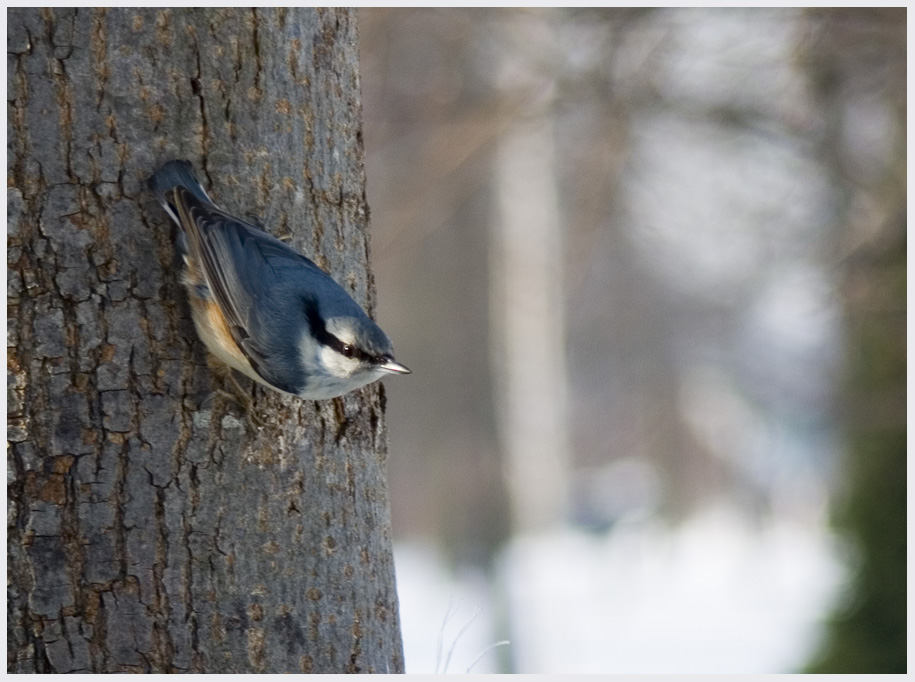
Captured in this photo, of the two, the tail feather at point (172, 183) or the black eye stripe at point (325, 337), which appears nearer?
the tail feather at point (172, 183)

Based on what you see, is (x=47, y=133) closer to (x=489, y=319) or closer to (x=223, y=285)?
(x=223, y=285)

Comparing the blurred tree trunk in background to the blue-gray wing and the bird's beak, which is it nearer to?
the bird's beak

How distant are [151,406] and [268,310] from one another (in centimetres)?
35

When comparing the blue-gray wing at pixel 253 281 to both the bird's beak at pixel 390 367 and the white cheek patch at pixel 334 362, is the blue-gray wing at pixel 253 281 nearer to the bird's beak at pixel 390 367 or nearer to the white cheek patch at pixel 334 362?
the white cheek patch at pixel 334 362

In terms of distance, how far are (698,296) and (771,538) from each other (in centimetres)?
409

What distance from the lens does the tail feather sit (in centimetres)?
206

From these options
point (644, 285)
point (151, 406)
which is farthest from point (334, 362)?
point (644, 285)

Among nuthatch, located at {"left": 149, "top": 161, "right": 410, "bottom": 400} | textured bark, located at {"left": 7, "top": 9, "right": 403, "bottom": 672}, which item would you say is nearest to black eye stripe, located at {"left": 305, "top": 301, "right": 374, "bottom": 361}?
nuthatch, located at {"left": 149, "top": 161, "right": 410, "bottom": 400}

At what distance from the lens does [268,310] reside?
228 centimetres

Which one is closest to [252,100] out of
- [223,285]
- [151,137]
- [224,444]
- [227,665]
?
[151,137]

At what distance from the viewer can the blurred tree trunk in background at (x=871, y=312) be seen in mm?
4863

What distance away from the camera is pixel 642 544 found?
13.1 m

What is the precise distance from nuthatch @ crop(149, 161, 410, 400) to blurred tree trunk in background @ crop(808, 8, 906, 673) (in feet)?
11.6

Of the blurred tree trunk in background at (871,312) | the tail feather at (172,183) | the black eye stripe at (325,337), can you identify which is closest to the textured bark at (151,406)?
the tail feather at (172,183)
